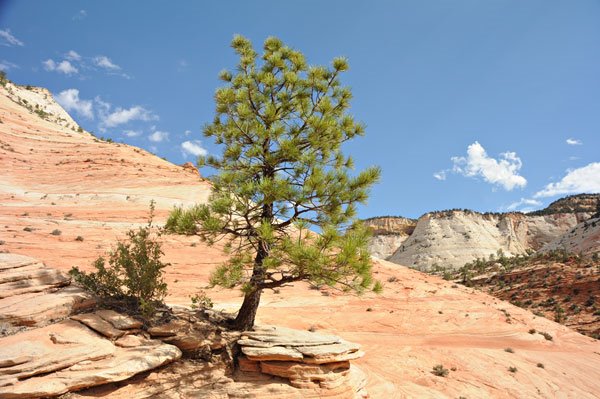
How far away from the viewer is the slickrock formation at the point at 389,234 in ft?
274

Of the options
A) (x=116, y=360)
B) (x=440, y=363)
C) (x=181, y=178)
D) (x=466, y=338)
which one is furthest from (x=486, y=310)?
(x=181, y=178)

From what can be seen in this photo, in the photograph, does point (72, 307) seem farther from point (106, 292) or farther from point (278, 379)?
point (278, 379)

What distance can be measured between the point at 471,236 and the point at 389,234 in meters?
25.3

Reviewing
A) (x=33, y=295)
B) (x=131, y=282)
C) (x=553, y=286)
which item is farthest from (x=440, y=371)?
(x=553, y=286)

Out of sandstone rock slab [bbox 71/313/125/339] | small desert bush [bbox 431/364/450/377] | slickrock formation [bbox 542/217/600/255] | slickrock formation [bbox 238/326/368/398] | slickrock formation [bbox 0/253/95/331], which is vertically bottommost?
small desert bush [bbox 431/364/450/377]

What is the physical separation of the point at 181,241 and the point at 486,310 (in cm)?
1864

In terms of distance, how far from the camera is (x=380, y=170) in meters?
7.79

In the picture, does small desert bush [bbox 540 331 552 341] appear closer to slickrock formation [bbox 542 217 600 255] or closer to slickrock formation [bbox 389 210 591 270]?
slickrock formation [bbox 542 217 600 255]

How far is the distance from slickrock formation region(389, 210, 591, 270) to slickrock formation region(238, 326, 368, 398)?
53786 mm

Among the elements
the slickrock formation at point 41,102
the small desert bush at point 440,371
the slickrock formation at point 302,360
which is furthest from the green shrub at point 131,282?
the slickrock formation at point 41,102

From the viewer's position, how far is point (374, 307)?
18.4m

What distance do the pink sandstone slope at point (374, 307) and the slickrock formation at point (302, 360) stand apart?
1681 mm

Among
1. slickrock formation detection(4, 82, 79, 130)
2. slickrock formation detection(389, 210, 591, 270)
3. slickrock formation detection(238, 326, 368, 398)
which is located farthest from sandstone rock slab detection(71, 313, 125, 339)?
slickrock formation detection(389, 210, 591, 270)

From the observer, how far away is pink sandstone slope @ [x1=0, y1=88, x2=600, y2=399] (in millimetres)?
11664
